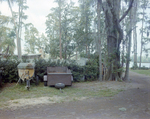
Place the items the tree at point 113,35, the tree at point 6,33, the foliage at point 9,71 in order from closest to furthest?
1. the foliage at point 9,71
2. the tree at point 113,35
3. the tree at point 6,33

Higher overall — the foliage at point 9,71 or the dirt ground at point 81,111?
the foliage at point 9,71

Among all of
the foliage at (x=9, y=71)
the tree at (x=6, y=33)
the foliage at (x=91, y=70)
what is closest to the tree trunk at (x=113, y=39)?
the foliage at (x=91, y=70)

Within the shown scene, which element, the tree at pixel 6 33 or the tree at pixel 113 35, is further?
the tree at pixel 6 33

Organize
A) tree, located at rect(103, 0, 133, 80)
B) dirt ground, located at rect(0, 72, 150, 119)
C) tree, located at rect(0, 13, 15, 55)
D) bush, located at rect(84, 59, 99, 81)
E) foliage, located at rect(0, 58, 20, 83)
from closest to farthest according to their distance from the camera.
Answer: dirt ground, located at rect(0, 72, 150, 119)
foliage, located at rect(0, 58, 20, 83)
tree, located at rect(103, 0, 133, 80)
bush, located at rect(84, 59, 99, 81)
tree, located at rect(0, 13, 15, 55)

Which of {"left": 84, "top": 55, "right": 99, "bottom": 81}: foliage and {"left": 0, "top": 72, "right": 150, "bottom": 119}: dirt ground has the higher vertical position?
{"left": 84, "top": 55, "right": 99, "bottom": 81}: foliage

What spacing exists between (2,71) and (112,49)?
8.88 metres

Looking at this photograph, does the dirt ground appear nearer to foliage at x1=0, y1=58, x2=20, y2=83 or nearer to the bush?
foliage at x1=0, y1=58, x2=20, y2=83

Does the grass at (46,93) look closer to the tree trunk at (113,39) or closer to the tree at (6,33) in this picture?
the tree trunk at (113,39)

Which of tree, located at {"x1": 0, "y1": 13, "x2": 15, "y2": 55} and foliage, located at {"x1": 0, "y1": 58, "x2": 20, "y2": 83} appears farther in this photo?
tree, located at {"x1": 0, "y1": 13, "x2": 15, "y2": 55}

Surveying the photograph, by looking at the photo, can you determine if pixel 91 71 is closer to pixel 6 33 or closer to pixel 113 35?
pixel 113 35

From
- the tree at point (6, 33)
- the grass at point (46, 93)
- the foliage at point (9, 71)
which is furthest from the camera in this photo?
the tree at point (6, 33)

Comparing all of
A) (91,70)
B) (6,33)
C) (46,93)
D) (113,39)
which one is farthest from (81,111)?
(6,33)

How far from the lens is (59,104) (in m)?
6.54

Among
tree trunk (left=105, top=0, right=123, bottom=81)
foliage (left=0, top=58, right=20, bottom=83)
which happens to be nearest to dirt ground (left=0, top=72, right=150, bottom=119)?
foliage (left=0, top=58, right=20, bottom=83)
